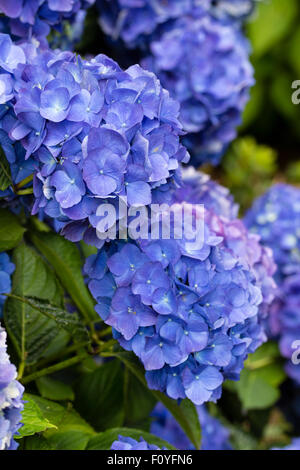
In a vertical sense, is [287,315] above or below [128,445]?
below

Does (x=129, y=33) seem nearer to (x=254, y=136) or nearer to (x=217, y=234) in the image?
(x=217, y=234)

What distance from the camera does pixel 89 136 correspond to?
77 centimetres

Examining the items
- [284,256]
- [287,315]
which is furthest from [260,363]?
[284,256]

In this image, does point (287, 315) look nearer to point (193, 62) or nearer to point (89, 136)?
point (193, 62)

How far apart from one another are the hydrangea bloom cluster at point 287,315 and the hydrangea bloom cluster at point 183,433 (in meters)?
0.24

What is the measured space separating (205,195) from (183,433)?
0.47m

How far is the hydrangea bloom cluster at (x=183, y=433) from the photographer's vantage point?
4.33 feet

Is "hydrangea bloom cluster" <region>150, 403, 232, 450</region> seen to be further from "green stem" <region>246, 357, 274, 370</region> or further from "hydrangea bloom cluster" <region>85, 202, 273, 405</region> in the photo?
"hydrangea bloom cluster" <region>85, 202, 273, 405</region>

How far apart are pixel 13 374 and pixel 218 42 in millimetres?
1048

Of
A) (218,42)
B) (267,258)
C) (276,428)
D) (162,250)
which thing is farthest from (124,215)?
(276,428)

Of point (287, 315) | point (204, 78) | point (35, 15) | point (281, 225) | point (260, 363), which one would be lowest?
point (260, 363)

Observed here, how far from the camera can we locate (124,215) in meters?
0.80

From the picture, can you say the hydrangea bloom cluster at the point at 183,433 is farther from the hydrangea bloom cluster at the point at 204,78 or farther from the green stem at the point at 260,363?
the hydrangea bloom cluster at the point at 204,78

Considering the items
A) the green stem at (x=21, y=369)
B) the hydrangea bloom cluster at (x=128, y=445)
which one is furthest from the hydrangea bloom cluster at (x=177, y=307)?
A: the green stem at (x=21, y=369)
